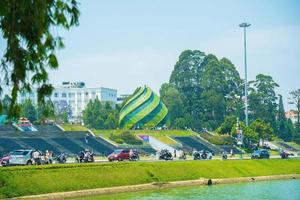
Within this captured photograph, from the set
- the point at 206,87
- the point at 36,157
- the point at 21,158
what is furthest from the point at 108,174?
the point at 206,87

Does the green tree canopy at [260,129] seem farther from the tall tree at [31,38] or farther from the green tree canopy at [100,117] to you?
the tall tree at [31,38]

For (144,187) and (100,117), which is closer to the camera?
(144,187)

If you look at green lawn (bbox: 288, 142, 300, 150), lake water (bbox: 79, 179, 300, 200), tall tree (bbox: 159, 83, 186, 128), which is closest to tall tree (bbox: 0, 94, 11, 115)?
lake water (bbox: 79, 179, 300, 200)

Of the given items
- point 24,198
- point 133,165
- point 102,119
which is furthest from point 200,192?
point 102,119

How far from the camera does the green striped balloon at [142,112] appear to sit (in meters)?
106

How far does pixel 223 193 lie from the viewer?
39.8 m

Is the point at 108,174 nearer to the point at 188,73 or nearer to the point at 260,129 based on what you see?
the point at 260,129

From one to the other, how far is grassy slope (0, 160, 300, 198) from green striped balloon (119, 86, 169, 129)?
1931 inches

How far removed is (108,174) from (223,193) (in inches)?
294

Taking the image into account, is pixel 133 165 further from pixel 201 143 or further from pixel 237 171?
pixel 201 143

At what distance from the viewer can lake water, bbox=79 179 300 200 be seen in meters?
36.9

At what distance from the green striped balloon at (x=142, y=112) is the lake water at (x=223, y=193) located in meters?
59.7

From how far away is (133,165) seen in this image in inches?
1743

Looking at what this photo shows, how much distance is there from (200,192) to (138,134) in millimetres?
55415
